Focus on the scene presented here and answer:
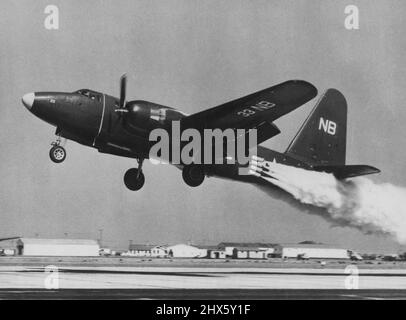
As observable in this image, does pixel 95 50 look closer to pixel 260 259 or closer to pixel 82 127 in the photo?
pixel 82 127

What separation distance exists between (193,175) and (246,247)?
8522 mm

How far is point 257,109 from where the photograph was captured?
3119 cm

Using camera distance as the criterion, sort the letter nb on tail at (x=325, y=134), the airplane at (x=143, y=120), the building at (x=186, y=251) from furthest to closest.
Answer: the letter nb on tail at (x=325, y=134) → the building at (x=186, y=251) → the airplane at (x=143, y=120)

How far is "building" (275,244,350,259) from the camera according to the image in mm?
36094

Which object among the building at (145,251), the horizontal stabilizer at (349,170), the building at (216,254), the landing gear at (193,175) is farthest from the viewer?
the building at (216,254)

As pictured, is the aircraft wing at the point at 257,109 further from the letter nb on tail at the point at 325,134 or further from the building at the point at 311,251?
the building at the point at 311,251

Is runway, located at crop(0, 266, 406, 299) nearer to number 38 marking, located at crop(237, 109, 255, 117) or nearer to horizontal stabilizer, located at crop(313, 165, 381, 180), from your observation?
horizontal stabilizer, located at crop(313, 165, 381, 180)

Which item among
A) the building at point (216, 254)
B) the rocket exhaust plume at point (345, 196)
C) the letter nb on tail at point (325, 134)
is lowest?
the building at point (216, 254)

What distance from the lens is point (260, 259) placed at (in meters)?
42.8

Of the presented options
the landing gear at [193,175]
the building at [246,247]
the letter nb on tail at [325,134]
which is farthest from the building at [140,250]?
the letter nb on tail at [325,134]

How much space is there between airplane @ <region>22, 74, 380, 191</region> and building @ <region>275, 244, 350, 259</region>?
421 cm

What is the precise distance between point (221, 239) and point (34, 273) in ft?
30.2

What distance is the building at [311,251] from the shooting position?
36.1 m
